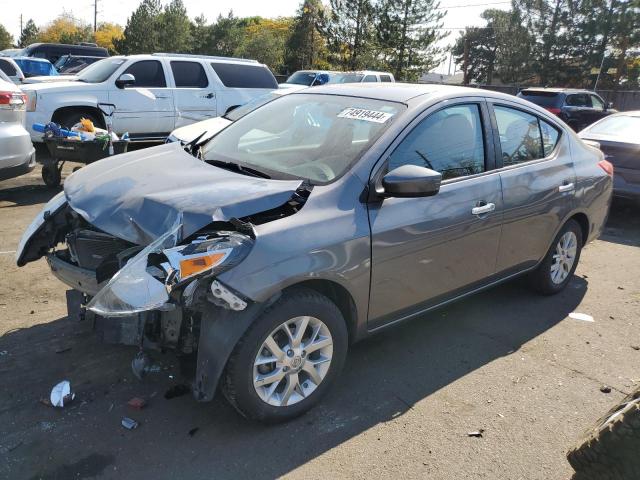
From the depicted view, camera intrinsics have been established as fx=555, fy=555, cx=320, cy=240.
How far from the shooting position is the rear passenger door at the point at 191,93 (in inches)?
425

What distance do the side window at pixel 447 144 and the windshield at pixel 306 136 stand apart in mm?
196

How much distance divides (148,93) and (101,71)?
40.3 inches

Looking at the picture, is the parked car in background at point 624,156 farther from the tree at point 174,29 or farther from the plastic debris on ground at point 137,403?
the tree at point 174,29

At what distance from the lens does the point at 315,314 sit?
296cm

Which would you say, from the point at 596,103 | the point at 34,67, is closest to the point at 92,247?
the point at 596,103

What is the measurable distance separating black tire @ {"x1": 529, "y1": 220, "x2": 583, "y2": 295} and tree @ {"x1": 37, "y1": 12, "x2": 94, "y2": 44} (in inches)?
2613

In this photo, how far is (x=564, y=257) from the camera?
4.96 m

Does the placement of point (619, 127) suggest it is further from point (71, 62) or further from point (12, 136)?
point (71, 62)

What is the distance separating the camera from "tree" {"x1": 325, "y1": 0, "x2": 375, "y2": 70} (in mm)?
36438

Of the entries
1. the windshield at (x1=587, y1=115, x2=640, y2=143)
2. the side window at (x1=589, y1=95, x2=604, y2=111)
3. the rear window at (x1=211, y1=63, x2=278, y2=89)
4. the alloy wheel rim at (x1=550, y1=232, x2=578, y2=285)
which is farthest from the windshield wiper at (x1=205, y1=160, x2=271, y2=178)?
the side window at (x1=589, y1=95, x2=604, y2=111)

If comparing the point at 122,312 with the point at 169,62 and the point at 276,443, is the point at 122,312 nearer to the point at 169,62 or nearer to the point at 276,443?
the point at 276,443

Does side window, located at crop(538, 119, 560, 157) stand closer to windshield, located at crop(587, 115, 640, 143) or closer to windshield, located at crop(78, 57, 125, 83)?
windshield, located at crop(587, 115, 640, 143)

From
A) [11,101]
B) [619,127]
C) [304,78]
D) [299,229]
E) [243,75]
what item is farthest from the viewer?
[304,78]

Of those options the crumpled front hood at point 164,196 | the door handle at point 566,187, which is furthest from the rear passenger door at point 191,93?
the door handle at point 566,187
